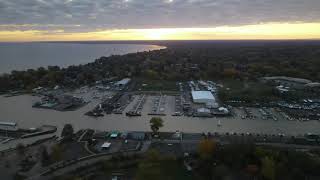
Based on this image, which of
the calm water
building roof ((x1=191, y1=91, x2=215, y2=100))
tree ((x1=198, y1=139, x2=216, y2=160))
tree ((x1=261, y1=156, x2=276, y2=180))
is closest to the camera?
tree ((x1=261, y1=156, x2=276, y2=180))

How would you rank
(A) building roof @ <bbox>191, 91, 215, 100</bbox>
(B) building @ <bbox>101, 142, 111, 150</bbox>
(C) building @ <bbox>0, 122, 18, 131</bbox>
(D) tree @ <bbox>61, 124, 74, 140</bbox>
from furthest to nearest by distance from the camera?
1. (A) building roof @ <bbox>191, 91, 215, 100</bbox>
2. (C) building @ <bbox>0, 122, 18, 131</bbox>
3. (D) tree @ <bbox>61, 124, 74, 140</bbox>
4. (B) building @ <bbox>101, 142, 111, 150</bbox>

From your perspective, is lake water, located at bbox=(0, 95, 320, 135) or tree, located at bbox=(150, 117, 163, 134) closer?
tree, located at bbox=(150, 117, 163, 134)

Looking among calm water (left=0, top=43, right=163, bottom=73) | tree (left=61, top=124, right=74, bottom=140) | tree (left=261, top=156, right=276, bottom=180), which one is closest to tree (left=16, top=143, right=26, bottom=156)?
tree (left=61, top=124, right=74, bottom=140)

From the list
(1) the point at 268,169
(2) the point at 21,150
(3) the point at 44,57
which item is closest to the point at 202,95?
(1) the point at 268,169

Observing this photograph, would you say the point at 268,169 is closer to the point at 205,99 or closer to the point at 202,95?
the point at 205,99

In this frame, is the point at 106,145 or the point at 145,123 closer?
the point at 106,145

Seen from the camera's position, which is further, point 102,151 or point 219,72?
point 219,72

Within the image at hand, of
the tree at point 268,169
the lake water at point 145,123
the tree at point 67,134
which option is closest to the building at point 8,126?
the lake water at point 145,123

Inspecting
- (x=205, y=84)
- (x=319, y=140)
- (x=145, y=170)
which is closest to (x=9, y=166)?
(x=145, y=170)

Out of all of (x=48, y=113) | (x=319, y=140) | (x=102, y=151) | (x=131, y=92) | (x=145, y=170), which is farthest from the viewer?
(x=131, y=92)

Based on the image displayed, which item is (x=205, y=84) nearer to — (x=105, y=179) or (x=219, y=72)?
(x=219, y=72)

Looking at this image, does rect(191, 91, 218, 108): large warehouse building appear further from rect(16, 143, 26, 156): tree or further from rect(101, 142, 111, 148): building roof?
rect(16, 143, 26, 156): tree
